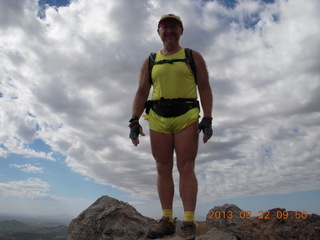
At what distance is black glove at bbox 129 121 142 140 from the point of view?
18.5 feet

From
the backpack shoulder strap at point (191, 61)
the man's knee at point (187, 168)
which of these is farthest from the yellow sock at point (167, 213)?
the backpack shoulder strap at point (191, 61)

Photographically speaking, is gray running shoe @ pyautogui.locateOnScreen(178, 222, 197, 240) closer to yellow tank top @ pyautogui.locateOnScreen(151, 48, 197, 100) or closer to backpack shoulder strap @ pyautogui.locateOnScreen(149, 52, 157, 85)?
yellow tank top @ pyautogui.locateOnScreen(151, 48, 197, 100)

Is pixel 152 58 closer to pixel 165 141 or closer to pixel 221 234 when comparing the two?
pixel 165 141

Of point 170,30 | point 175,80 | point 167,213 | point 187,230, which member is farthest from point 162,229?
point 170,30

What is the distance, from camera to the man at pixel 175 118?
491 centimetres

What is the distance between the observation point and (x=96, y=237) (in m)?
5.67

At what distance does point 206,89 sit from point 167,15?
5.67 feet

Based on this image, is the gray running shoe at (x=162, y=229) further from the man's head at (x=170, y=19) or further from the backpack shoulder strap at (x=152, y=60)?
the man's head at (x=170, y=19)

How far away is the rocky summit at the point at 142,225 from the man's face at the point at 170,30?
3.82 meters

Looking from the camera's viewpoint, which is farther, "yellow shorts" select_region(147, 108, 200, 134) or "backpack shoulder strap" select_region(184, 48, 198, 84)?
"backpack shoulder strap" select_region(184, 48, 198, 84)

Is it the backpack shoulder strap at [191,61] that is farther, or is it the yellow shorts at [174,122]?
the backpack shoulder strap at [191,61]

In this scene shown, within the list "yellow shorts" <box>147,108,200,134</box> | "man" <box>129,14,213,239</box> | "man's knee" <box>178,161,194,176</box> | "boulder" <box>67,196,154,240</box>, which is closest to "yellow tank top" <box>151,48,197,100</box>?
"man" <box>129,14,213,239</box>

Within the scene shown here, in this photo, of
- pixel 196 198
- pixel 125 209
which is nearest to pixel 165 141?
pixel 196 198

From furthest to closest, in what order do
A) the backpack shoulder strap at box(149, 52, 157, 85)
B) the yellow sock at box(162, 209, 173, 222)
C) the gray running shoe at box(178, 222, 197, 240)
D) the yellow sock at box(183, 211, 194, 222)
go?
the backpack shoulder strap at box(149, 52, 157, 85) → the yellow sock at box(162, 209, 173, 222) → the yellow sock at box(183, 211, 194, 222) → the gray running shoe at box(178, 222, 197, 240)
